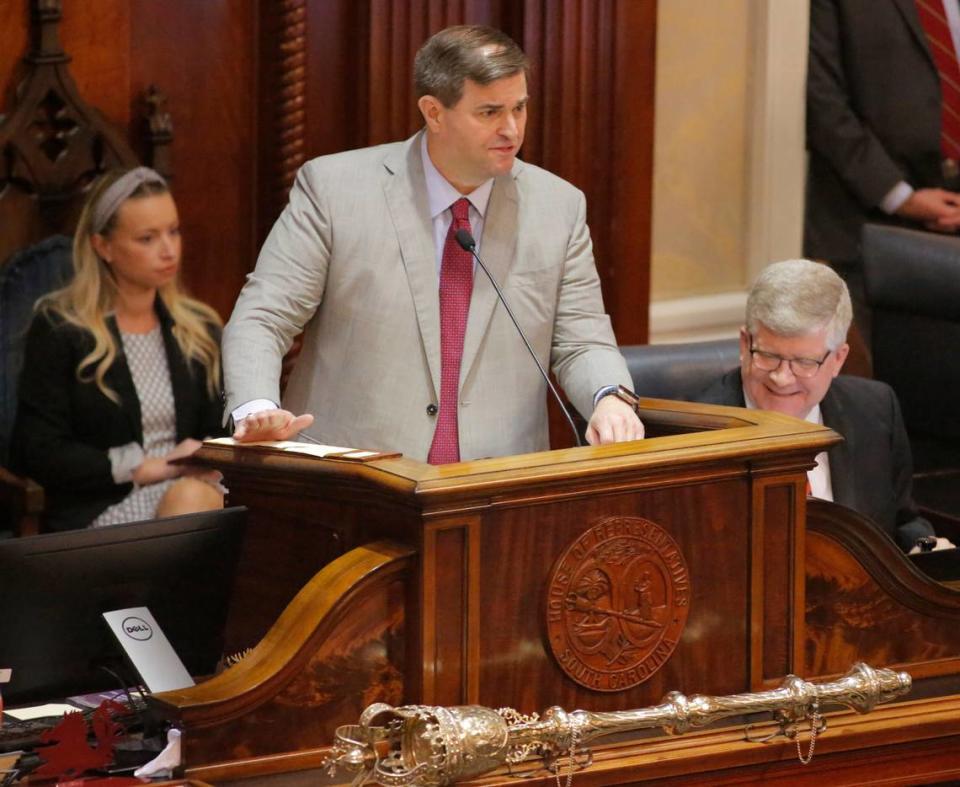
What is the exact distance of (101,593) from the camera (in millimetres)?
2352

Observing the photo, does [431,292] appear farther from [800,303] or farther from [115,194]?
[115,194]

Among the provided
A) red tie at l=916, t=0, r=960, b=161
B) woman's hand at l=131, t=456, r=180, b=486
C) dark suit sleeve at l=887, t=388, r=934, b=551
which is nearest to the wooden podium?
dark suit sleeve at l=887, t=388, r=934, b=551

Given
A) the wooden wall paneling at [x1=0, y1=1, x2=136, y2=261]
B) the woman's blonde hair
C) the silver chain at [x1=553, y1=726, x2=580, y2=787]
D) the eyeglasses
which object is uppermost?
the wooden wall paneling at [x1=0, y1=1, x2=136, y2=261]

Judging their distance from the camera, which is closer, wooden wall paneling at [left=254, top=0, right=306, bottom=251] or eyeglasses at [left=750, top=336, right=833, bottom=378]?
eyeglasses at [left=750, top=336, right=833, bottom=378]

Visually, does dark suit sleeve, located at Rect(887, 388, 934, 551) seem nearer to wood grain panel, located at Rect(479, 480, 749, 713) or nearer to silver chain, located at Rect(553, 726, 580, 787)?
wood grain panel, located at Rect(479, 480, 749, 713)

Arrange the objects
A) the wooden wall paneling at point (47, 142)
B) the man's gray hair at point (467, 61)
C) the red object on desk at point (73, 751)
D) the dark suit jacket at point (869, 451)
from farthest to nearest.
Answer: the wooden wall paneling at point (47, 142) → the dark suit jacket at point (869, 451) → the man's gray hair at point (467, 61) → the red object on desk at point (73, 751)

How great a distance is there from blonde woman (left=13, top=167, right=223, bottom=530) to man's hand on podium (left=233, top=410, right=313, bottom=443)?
4.41ft

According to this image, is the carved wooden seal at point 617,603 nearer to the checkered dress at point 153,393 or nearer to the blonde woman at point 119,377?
the blonde woman at point 119,377

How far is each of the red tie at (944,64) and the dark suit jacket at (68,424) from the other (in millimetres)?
2424

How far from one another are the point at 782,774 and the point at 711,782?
0.11 meters

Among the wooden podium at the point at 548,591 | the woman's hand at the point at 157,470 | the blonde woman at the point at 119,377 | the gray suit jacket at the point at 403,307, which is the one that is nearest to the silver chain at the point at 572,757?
the wooden podium at the point at 548,591

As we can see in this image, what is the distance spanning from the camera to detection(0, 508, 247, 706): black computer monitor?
7.54 feet

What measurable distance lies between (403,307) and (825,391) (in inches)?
28.8

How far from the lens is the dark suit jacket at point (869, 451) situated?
3145 mm
